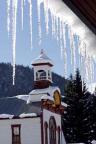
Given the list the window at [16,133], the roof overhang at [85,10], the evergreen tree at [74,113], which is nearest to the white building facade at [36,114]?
the window at [16,133]

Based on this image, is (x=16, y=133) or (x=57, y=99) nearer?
(x=16, y=133)

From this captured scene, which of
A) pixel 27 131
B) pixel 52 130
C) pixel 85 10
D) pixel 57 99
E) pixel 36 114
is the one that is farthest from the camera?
pixel 57 99

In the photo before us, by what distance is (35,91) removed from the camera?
47.0m

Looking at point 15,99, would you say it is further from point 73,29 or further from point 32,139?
point 73,29

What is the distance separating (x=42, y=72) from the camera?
4838cm

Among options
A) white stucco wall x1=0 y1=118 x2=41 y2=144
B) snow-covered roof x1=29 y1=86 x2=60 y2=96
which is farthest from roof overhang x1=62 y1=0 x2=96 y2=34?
snow-covered roof x1=29 y1=86 x2=60 y2=96

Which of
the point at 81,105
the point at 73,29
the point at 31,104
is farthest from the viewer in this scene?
the point at 81,105

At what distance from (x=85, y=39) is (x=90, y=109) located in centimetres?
5679

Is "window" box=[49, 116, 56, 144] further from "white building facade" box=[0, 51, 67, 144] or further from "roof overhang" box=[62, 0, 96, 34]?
"roof overhang" box=[62, 0, 96, 34]

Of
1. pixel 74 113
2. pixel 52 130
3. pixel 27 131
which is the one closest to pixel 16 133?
pixel 27 131

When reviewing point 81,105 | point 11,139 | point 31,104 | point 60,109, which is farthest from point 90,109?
point 11,139

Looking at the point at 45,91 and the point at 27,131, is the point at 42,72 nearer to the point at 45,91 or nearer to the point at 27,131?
the point at 45,91

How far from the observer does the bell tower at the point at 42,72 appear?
157 feet

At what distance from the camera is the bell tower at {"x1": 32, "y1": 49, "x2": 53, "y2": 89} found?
157ft
